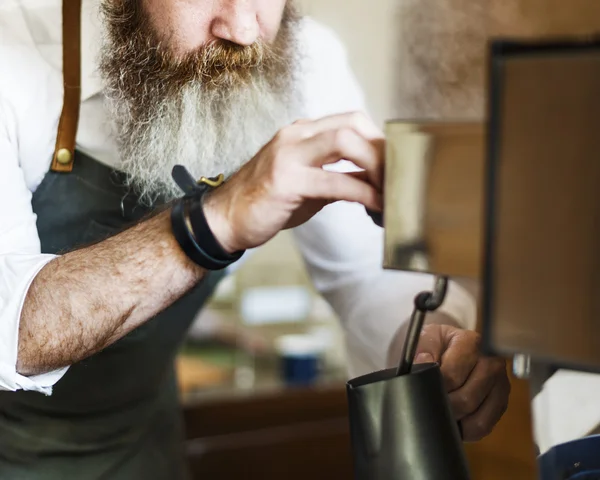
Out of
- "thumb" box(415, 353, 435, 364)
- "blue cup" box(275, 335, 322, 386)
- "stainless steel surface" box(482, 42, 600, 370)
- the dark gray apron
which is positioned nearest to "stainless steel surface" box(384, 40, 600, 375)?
"stainless steel surface" box(482, 42, 600, 370)

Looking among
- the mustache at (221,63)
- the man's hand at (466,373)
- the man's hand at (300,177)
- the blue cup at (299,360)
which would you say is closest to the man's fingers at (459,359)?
the man's hand at (466,373)

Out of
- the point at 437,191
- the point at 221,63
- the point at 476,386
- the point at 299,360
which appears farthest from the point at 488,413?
the point at 299,360

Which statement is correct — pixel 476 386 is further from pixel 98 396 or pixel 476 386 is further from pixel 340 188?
pixel 98 396

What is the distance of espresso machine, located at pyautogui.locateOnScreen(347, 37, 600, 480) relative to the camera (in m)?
0.33

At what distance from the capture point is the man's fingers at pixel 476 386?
48 cm

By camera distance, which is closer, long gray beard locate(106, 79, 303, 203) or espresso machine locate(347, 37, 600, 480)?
espresso machine locate(347, 37, 600, 480)

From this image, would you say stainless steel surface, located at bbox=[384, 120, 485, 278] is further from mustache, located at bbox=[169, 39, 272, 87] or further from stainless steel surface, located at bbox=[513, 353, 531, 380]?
mustache, located at bbox=[169, 39, 272, 87]

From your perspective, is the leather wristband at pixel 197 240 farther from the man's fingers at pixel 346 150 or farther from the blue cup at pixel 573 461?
the blue cup at pixel 573 461

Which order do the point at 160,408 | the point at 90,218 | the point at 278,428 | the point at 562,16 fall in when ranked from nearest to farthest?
the point at 562,16, the point at 90,218, the point at 160,408, the point at 278,428

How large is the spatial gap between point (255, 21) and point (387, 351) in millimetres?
244

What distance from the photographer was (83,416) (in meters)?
0.62

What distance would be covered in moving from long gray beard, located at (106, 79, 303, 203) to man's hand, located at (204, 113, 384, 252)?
111mm

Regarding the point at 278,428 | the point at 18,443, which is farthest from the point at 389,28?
the point at 278,428

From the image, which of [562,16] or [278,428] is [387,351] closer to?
Answer: [562,16]
